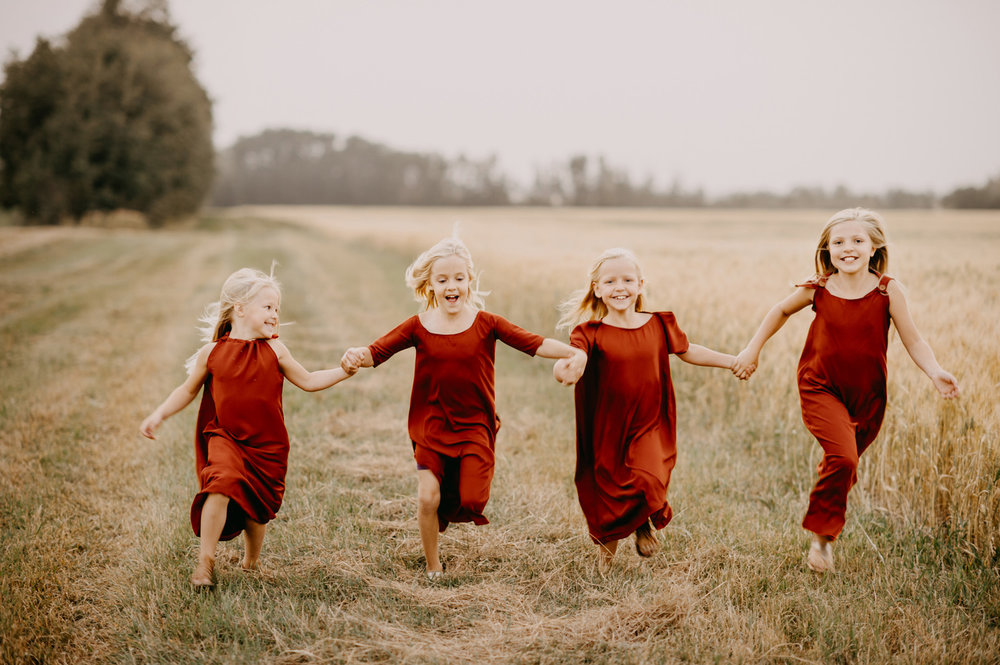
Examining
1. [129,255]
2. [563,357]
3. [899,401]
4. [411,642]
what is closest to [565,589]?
[411,642]

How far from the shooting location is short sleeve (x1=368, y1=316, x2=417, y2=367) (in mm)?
4082

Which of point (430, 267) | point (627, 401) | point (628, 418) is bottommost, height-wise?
point (628, 418)

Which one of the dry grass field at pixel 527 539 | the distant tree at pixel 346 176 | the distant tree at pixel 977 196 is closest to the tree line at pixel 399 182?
the distant tree at pixel 346 176

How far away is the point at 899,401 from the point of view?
512cm

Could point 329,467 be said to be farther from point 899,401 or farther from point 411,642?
point 899,401

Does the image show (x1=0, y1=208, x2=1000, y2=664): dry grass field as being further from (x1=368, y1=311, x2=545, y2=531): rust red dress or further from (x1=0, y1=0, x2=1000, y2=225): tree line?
(x1=0, y1=0, x2=1000, y2=225): tree line

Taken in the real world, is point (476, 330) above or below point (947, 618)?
above

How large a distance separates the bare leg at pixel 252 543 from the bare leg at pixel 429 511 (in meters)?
0.94

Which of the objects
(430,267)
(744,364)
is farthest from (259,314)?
(744,364)

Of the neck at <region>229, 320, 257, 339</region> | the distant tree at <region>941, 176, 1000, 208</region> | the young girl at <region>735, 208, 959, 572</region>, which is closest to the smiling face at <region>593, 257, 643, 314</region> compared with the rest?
the young girl at <region>735, 208, 959, 572</region>

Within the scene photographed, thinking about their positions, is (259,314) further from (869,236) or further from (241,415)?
(869,236)

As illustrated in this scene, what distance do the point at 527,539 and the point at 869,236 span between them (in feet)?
9.02

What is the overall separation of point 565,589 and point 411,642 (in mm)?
972

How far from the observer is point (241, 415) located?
393 cm
